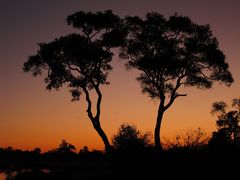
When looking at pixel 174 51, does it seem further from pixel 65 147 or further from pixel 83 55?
pixel 65 147

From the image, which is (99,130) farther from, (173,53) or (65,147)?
(65,147)

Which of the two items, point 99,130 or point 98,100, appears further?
point 98,100

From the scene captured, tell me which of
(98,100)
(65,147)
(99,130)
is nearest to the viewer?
(99,130)

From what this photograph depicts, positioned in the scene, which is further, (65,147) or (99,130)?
(65,147)

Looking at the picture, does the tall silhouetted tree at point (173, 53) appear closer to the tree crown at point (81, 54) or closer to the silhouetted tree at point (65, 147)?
the tree crown at point (81, 54)

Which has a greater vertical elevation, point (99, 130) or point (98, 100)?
point (98, 100)

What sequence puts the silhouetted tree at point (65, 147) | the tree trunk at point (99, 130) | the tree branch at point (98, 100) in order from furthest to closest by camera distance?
the silhouetted tree at point (65, 147) < the tree branch at point (98, 100) < the tree trunk at point (99, 130)

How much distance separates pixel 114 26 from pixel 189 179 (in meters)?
20.0

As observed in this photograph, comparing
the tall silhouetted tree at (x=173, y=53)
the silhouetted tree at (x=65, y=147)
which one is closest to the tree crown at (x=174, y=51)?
the tall silhouetted tree at (x=173, y=53)

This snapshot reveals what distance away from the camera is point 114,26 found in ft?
157

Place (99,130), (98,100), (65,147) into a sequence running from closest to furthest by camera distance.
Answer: (99,130) → (98,100) → (65,147)

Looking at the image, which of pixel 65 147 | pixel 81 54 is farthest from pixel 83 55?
pixel 65 147

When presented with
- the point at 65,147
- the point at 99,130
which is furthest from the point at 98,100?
the point at 65,147

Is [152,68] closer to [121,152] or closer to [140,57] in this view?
[140,57]
